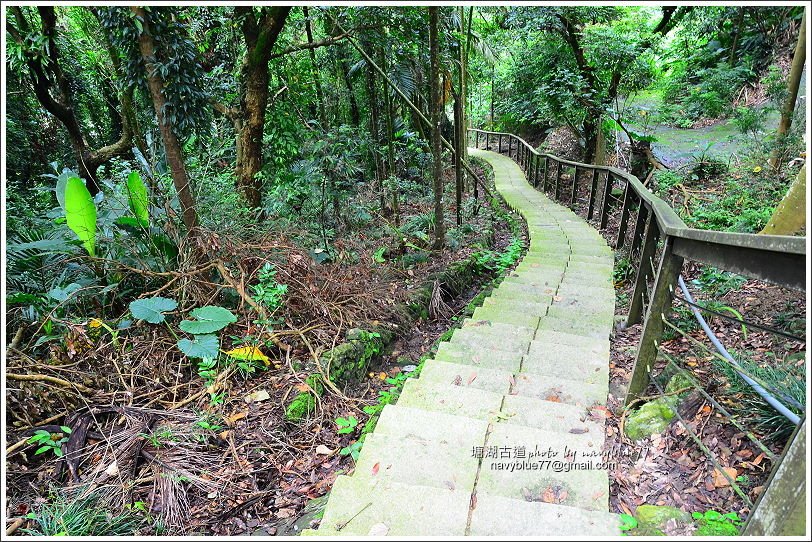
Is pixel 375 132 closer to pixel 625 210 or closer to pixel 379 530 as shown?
pixel 625 210

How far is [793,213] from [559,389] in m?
1.81

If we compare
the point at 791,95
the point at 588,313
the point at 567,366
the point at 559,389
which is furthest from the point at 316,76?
the point at 791,95

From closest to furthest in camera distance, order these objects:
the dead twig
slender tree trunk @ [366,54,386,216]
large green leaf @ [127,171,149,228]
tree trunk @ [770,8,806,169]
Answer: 1. the dead twig
2. large green leaf @ [127,171,149,228]
3. tree trunk @ [770,8,806,169]
4. slender tree trunk @ [366,54,386,216]

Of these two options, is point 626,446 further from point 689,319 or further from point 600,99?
point 600,99

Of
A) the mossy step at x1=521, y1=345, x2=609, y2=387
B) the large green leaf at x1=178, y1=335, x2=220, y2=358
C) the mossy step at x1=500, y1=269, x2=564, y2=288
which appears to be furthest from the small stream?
the large green leaf at x1=178, y1=335, x2=220, y2=358

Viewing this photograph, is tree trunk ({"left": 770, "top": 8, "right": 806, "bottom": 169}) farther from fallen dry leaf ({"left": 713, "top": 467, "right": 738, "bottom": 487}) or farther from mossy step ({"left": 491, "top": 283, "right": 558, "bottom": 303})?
fallen dry leaf ({"left": 713, "top": 467, "right": 738, "bottom": 487})

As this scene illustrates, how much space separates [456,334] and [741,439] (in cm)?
163

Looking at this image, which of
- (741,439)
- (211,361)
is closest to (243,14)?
(211,361)

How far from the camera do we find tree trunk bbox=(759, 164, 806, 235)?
2488 millimetres

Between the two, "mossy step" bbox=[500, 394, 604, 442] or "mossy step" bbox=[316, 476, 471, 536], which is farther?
"mossy step" bbox=[500, 394, 604, 442]

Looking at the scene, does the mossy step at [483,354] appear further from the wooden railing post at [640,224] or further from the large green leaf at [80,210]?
the large green leaf at [80,210]

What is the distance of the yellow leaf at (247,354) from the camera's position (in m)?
2.76

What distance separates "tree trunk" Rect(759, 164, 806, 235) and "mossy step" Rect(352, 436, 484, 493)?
7.76 feet

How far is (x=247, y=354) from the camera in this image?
277cm
